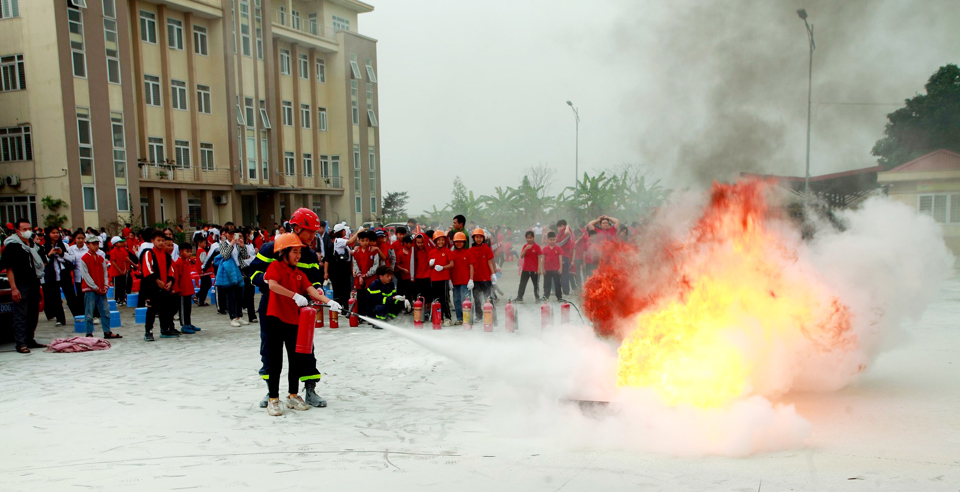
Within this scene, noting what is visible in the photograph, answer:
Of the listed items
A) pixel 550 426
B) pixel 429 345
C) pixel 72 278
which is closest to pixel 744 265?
pixel 550 426

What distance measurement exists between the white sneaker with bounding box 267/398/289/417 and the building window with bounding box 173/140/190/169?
27957 mm

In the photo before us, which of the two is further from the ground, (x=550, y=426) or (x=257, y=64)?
(x=257, y=64)

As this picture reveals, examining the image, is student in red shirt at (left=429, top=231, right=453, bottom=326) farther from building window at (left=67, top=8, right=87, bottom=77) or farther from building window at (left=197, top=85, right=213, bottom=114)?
building window at (left=197, top=85, right=213, bottom=114)

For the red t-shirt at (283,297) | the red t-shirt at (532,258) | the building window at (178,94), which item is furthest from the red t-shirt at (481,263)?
the building window at (178,94)

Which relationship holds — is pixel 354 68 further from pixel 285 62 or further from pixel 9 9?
pixel 9 9

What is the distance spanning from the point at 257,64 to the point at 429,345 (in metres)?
31.8

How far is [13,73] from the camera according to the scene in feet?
83.9

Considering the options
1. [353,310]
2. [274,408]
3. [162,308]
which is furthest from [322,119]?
[274,408]

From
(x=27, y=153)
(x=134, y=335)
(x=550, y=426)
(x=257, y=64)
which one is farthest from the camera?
(x=257, y=64)

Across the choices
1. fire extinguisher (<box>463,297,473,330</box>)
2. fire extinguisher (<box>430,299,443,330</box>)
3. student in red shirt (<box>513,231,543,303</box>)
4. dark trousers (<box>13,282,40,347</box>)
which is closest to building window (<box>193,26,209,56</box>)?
student in red shirt (<box>513,231,543,303</box>)

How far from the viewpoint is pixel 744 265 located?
6.16 m

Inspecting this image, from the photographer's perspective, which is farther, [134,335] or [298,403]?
[134,335]

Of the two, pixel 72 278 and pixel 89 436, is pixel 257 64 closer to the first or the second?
pixel 72 278

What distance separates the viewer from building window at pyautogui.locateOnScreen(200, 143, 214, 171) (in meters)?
32.3
